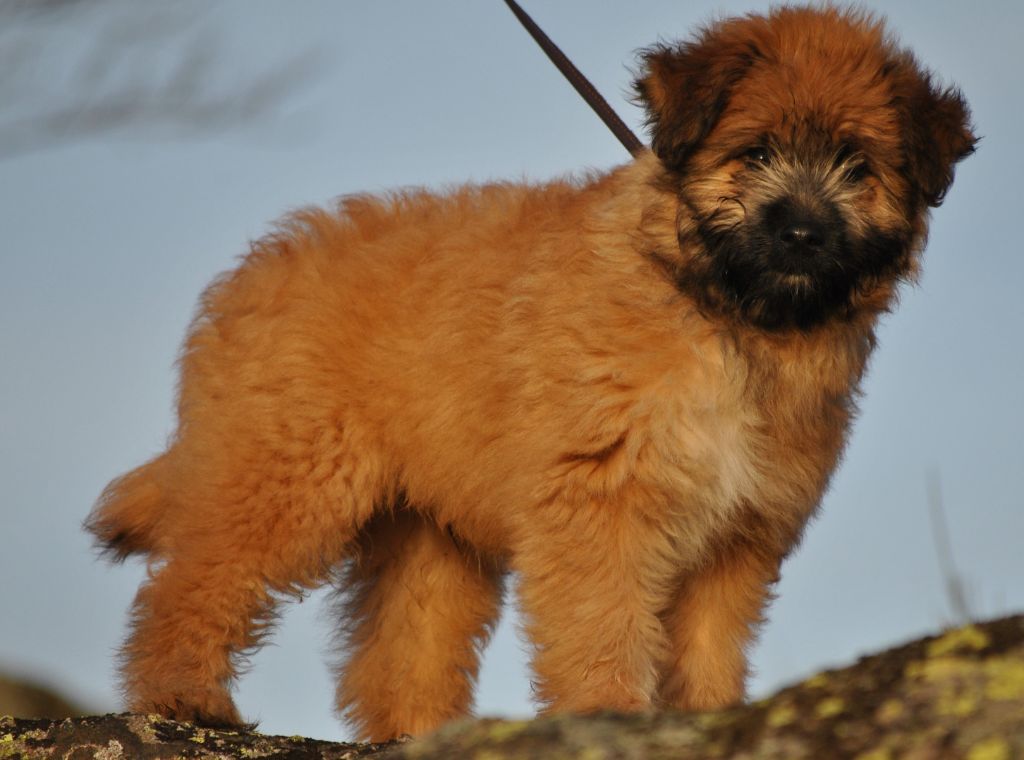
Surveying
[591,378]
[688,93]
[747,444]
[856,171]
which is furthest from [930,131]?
[591,378]

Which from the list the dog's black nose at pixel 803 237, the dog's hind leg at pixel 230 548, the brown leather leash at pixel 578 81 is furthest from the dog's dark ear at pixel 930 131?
the dog's hind leg at pixel 230 548

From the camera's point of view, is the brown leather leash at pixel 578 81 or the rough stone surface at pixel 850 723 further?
the brown leather leash at pixel 578 81

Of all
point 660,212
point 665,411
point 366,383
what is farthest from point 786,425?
point 366,383

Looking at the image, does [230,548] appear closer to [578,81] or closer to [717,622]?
[717,622]

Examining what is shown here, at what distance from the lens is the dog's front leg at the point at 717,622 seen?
18.1 ft

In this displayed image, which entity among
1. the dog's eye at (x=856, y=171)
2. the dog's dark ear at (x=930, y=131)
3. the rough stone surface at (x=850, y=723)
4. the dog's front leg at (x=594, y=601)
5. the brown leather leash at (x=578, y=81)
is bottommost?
the rough stone surface at (x=850, y=723)

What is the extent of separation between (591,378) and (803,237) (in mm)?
890

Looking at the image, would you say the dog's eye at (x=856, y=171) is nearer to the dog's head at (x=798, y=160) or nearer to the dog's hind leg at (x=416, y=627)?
the dog's head at (x=798, y=160)

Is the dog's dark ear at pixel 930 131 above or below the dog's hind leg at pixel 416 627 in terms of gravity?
above

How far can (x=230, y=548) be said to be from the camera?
5559 millimetres

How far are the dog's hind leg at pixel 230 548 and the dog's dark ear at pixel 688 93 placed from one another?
1.85 m

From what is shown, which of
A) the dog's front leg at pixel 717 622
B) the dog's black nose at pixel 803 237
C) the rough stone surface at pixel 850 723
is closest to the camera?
the rough stone surface at pixel 850 723

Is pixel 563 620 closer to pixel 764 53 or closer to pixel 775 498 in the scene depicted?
pixel 775 498

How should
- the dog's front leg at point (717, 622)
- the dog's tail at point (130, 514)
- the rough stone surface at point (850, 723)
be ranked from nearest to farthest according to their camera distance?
the rough stone surface at point (850, 723)
the dog's front leg at point (717, 622)
the dog's tail at point (130, 514)
